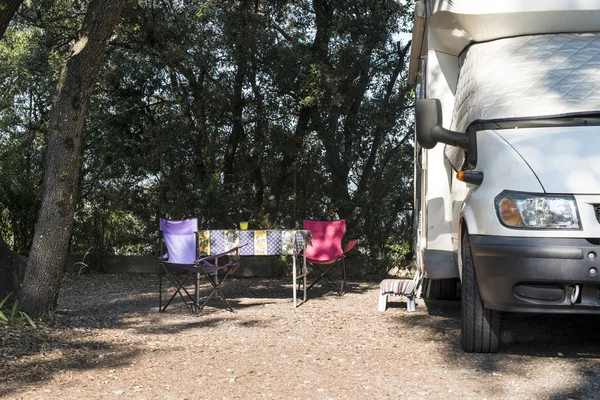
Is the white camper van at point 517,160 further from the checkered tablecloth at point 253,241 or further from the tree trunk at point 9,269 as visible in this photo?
the tree trunk at point 9,269

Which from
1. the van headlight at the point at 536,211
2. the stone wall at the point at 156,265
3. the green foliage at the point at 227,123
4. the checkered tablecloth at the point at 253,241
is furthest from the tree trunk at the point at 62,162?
the stone wall at the point at 156,265

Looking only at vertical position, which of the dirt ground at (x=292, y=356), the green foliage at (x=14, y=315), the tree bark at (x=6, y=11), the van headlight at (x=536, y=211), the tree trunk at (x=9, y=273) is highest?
the tree bark at (x=6, y=11)

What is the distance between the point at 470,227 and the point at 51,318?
349 centimetres

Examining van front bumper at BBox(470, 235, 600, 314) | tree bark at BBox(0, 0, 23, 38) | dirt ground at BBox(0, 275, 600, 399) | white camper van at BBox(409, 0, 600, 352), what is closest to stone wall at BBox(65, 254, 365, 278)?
dirt ground at BBox(0, 275, 600, 399)

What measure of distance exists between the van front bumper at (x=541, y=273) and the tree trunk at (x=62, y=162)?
340 cm

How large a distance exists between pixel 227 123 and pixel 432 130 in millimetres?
6873

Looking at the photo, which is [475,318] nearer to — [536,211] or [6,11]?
[536,211]

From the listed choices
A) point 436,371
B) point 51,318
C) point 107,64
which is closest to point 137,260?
point 107,64

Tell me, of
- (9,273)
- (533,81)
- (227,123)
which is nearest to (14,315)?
(9,273)

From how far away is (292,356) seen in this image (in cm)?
436

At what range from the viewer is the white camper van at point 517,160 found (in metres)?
3.50

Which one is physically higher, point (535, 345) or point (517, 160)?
point (517, 160)

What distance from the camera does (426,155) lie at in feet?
17.5

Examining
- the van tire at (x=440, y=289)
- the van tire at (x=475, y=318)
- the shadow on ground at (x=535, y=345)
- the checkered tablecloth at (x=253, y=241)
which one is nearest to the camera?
the shadow on ground at (x=535, y=345)
